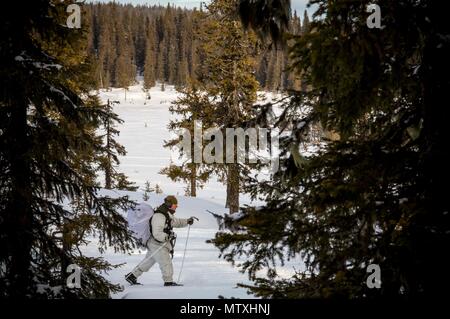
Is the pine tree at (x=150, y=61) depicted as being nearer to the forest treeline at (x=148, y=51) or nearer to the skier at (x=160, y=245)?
the forest treeline at (x=148, y=51)

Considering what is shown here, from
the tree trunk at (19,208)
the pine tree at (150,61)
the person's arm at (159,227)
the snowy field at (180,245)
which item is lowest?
the snowy field at (180,245)

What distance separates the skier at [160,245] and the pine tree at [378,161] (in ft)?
18.8

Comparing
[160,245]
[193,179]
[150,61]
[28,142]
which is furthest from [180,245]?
[150,61]

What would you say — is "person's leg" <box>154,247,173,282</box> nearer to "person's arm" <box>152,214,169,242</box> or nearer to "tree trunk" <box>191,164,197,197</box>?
"person's arm" <box>152,214,169,242</box>

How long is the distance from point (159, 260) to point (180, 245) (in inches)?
176

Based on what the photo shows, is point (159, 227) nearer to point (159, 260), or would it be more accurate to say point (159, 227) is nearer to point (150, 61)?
point (159, 260)

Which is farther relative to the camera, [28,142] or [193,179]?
[193,179]

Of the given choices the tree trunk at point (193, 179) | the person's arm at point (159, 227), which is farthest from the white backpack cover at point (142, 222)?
the tree trunk at point (193, 179)

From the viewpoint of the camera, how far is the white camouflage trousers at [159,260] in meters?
9.91

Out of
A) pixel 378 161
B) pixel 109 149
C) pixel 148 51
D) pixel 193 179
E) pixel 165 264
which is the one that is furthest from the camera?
pixel 148 51

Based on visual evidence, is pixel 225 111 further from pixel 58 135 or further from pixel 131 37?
pixel 131 37

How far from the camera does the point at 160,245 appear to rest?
401 inches
